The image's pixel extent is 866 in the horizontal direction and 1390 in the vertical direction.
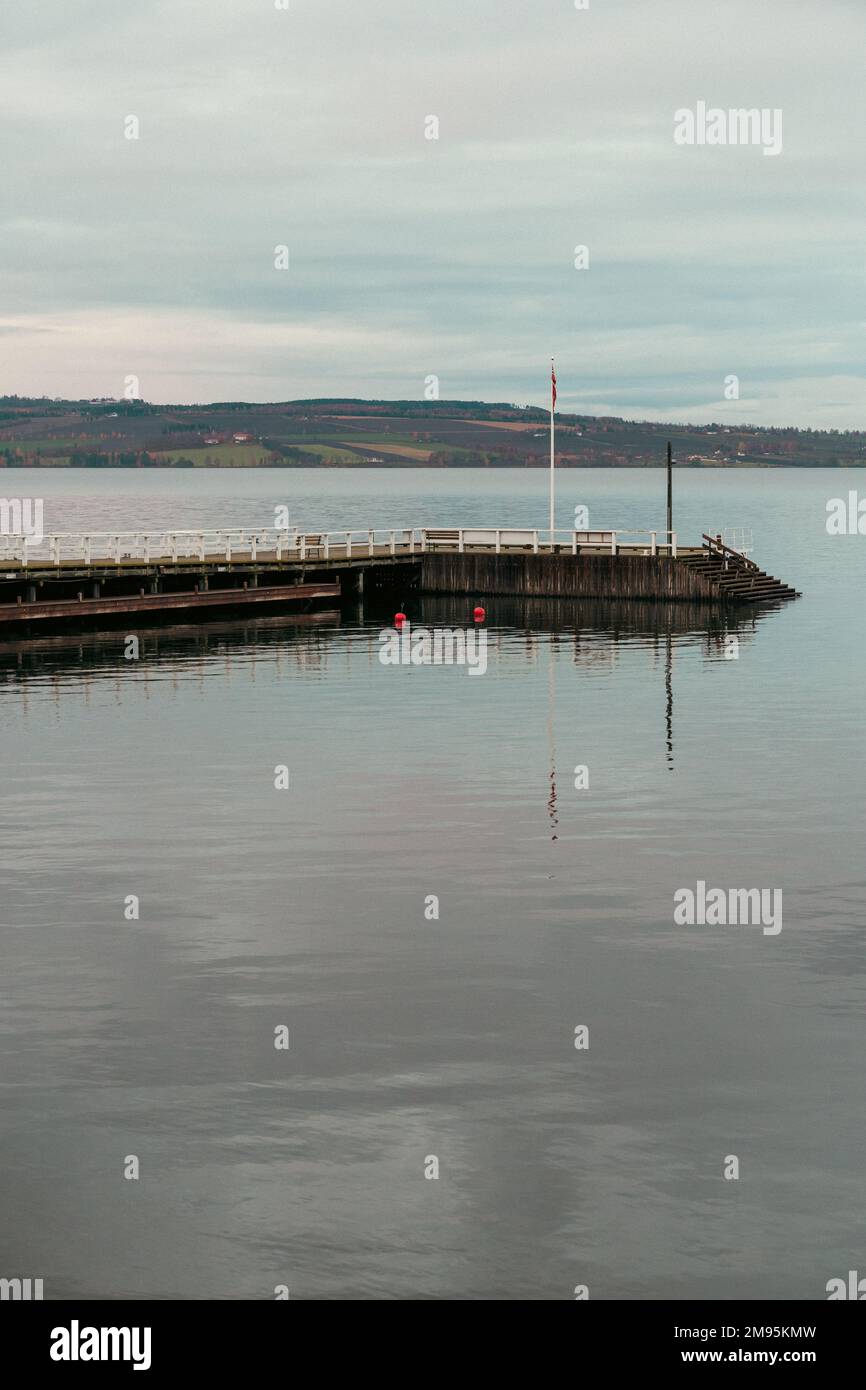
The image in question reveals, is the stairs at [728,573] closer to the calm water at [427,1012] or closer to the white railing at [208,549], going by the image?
the white railing at [208,549]

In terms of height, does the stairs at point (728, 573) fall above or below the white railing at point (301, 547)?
below

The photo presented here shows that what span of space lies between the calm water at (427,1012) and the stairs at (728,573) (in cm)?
3285

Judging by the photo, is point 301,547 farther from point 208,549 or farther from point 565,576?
point 565,576

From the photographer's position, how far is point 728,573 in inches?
3007

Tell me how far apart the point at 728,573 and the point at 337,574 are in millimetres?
17790

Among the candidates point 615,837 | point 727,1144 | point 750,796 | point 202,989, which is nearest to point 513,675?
point 750,796

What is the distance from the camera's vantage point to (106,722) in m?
42.9

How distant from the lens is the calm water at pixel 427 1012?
46.6ft

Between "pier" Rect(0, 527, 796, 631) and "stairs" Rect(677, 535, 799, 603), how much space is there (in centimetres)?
8

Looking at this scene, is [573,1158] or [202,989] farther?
[202,989]

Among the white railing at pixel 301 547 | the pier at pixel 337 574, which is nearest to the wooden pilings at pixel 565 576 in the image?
the pier at pixel 337 574

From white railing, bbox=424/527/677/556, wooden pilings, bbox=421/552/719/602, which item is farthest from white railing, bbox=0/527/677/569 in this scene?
wooden pilings, bbox=421/552/719/602
